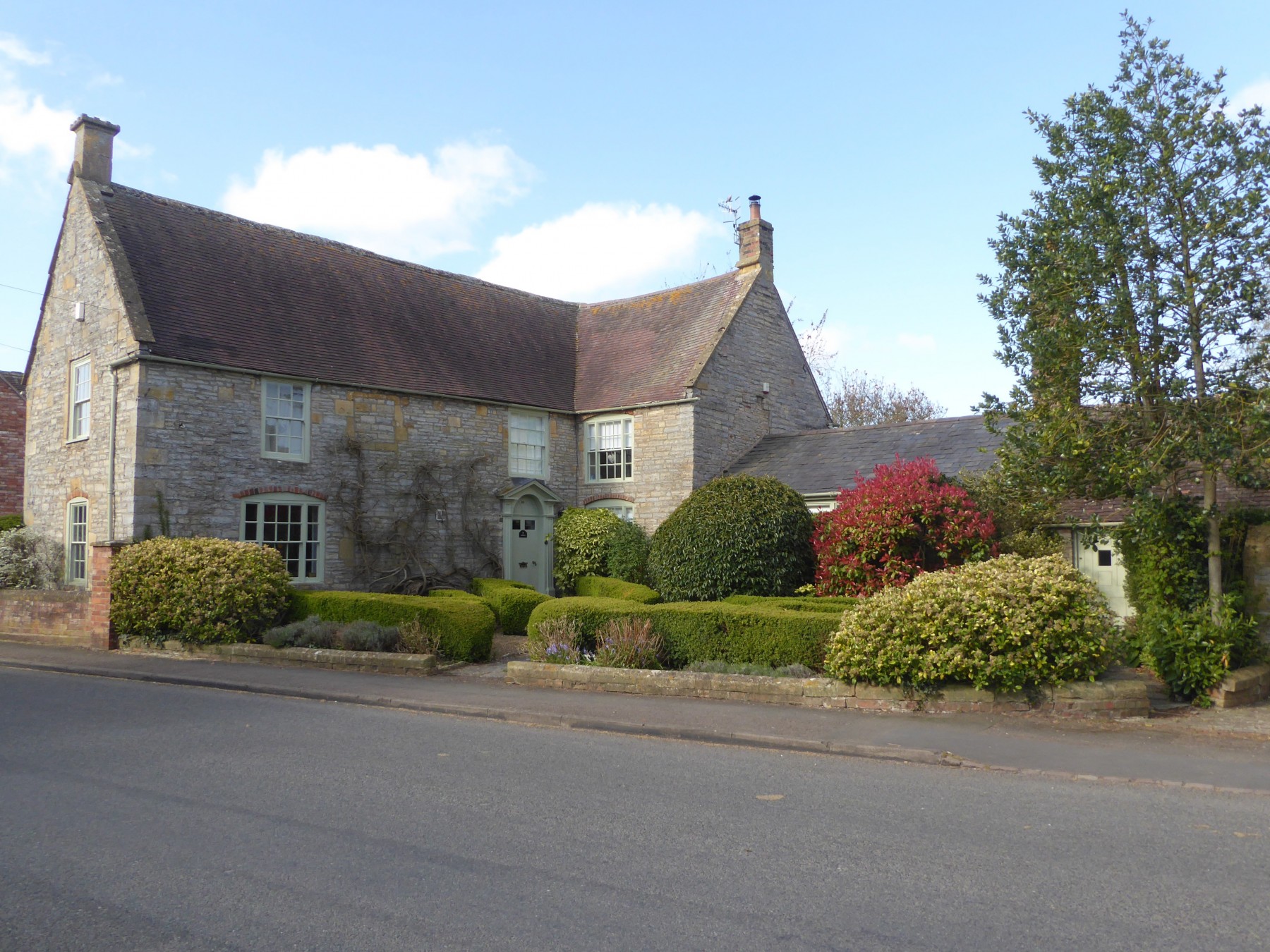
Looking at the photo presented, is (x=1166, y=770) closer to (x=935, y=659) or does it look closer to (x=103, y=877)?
(x=935, y=659)

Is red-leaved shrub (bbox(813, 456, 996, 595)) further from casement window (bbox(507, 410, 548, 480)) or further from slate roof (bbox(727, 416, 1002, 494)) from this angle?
casement window (bbox(507, 410, 548, 480))

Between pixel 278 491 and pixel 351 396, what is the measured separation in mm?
2713

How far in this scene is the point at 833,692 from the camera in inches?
429

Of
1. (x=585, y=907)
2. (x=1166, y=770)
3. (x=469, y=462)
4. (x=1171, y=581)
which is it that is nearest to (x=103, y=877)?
(x=585, y=907)

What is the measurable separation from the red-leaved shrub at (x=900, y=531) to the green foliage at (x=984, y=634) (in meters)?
5.60

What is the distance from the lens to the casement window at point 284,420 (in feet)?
65.8

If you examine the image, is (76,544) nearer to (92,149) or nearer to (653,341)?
(92,149)

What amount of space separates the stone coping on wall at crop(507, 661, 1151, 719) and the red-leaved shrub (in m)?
5.99

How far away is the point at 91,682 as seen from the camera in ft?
43.7

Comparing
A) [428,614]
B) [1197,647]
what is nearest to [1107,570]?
[1197,647]

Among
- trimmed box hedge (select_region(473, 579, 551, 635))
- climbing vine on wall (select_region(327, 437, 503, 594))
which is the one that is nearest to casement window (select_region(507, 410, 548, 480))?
climbing vine on wall (select_region(327, 437, 503, 594))

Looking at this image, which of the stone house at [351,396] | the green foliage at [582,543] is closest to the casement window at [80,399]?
the stone house at [351,396]

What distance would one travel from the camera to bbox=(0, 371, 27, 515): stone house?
30.2 m

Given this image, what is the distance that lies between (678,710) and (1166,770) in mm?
4823
